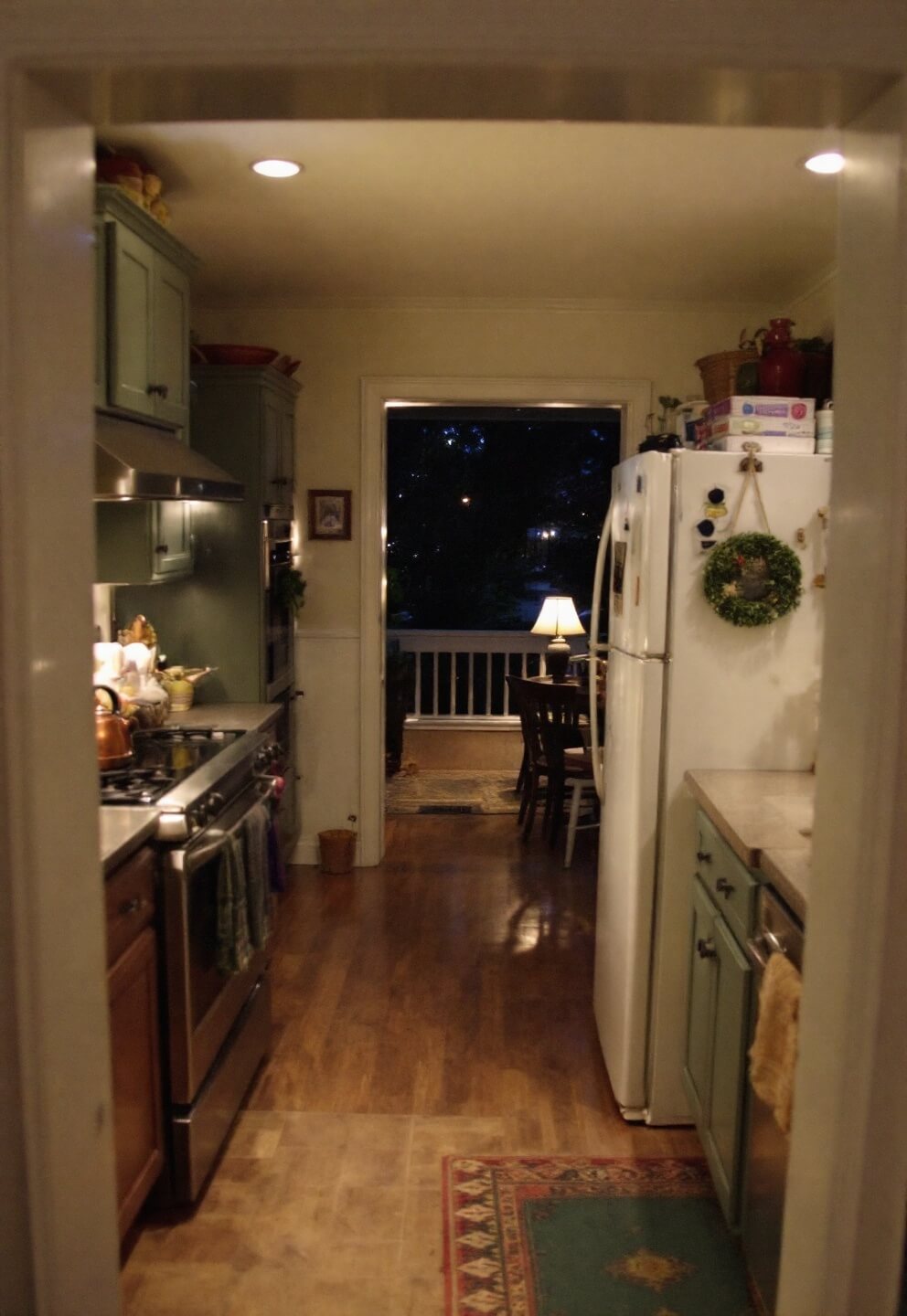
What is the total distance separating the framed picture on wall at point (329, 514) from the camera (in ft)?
16.1

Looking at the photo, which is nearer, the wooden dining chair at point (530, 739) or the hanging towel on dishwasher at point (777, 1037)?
the hanging towel on dishwasher at point (777, 1037)

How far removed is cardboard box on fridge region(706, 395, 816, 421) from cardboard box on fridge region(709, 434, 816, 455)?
2.0 inches

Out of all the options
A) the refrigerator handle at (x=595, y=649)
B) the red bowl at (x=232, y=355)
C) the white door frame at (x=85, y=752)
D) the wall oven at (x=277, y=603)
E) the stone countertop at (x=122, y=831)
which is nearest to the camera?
the white door frame at (x=85, y=752)

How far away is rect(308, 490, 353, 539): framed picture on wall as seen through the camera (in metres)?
4.91

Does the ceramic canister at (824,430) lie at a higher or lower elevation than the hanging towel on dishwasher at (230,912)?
higher

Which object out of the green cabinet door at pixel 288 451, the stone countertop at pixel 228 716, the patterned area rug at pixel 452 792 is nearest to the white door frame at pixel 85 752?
the stone countertop at pixel 228 716

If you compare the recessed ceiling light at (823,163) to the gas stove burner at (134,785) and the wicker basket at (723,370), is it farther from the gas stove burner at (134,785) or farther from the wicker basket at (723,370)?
the gas stove burner at (134,785)

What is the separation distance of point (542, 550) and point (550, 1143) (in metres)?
6.25

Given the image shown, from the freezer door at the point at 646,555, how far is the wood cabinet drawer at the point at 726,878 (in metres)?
0.49

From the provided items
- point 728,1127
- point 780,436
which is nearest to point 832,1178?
point 728,1127

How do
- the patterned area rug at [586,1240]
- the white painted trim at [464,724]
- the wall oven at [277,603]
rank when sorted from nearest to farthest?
the patterned area rug at [586,1240], the wall oven at [277,603], the white painted trim at [464,724]

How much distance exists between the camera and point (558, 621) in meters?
6.46

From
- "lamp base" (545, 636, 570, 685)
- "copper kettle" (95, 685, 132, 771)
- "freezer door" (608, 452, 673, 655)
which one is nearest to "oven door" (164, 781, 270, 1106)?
"copper kettle" (95, 685, 132, 771)

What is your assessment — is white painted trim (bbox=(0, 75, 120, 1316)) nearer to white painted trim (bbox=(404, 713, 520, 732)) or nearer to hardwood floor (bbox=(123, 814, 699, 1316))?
hardwood floor (bbox=(123, 814, 699, 1316))
